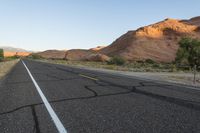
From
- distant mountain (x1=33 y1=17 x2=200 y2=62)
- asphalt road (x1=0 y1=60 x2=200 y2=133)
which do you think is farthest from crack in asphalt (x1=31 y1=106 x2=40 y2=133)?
distant mountain (x1=33 y1=17 x2=200 y2=62)

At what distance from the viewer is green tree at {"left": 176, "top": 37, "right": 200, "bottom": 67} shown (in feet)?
150

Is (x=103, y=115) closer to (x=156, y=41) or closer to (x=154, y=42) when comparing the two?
(x=154, y=42)

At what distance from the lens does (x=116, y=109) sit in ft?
23.4

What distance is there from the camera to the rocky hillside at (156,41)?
97375 millimetres

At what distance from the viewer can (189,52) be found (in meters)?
46.7

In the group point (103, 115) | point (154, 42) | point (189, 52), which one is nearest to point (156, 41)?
point (154, 42)

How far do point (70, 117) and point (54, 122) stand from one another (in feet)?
1.74

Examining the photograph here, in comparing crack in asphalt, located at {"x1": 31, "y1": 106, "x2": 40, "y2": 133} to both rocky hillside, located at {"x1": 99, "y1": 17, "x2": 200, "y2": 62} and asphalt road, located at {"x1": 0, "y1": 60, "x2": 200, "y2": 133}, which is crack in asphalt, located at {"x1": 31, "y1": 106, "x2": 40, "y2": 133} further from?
rocky hillside, located at {"x1": 99, "y1": 17, "x2": 200, "y2": 62}

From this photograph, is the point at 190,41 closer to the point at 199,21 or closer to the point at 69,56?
the point at 199,21

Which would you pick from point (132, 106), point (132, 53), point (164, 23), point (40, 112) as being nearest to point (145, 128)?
point (132, 106)

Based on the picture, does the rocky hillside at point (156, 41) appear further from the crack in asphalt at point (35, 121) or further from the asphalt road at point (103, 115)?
the crack in asphalt at point (35, 121)

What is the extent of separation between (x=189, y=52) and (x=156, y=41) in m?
63.2

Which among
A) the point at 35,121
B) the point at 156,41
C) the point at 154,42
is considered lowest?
the point at 35,121

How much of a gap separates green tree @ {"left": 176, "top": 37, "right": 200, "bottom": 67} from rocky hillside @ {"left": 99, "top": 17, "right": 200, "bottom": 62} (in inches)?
1721
